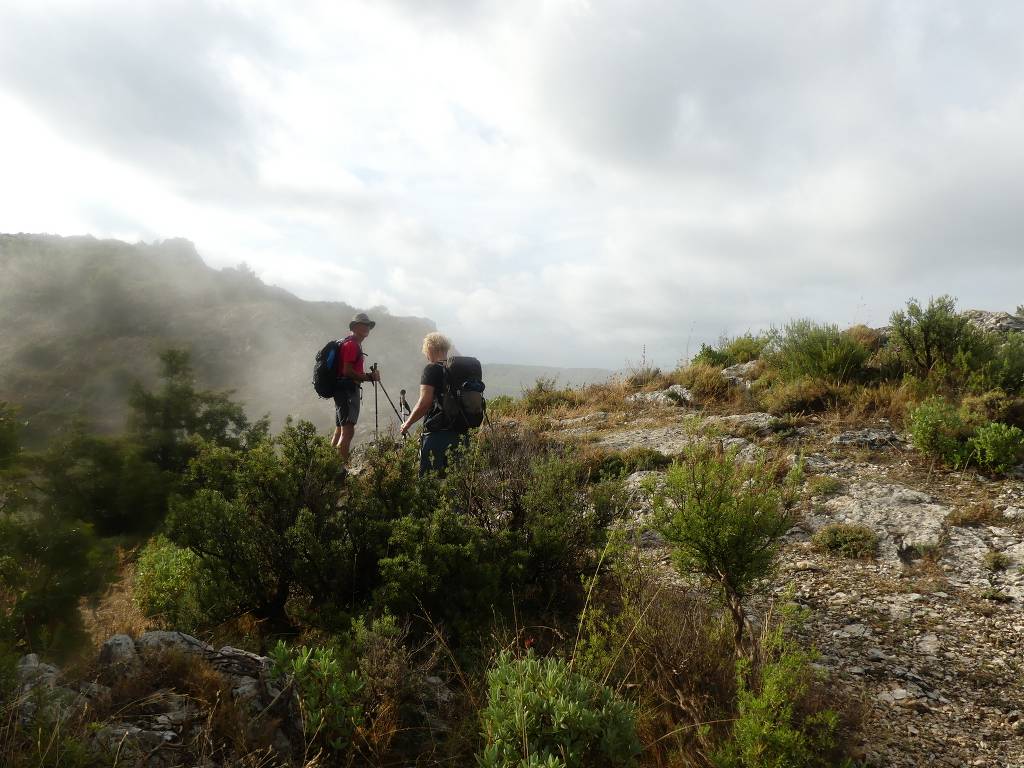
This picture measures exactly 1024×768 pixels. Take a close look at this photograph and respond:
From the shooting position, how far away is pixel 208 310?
126m

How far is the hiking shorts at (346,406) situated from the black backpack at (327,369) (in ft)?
0.55

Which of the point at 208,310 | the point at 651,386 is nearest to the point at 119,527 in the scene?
the point at 651,386

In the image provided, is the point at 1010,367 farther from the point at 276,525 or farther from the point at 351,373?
the point at 276,525

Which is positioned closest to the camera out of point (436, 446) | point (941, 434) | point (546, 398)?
point (436, 446)

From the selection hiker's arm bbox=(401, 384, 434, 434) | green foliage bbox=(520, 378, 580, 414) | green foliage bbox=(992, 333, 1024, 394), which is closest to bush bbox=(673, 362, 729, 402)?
green foliage bbox=(520, 378, 580, 414)

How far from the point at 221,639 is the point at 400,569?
1.31 meters

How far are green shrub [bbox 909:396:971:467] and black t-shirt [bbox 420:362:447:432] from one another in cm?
572

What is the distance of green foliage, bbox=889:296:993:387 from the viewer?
8.58 meters

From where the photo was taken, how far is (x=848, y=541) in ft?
17.8

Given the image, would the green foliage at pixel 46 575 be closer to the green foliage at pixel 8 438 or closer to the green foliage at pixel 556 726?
the green foliage at pixel 8 438

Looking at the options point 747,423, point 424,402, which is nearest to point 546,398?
point 747,423

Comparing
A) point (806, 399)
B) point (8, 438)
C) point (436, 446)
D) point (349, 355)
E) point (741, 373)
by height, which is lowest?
point (436, 446)

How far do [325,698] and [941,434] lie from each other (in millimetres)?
7352

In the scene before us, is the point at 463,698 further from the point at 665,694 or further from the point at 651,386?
the point at 651,386
